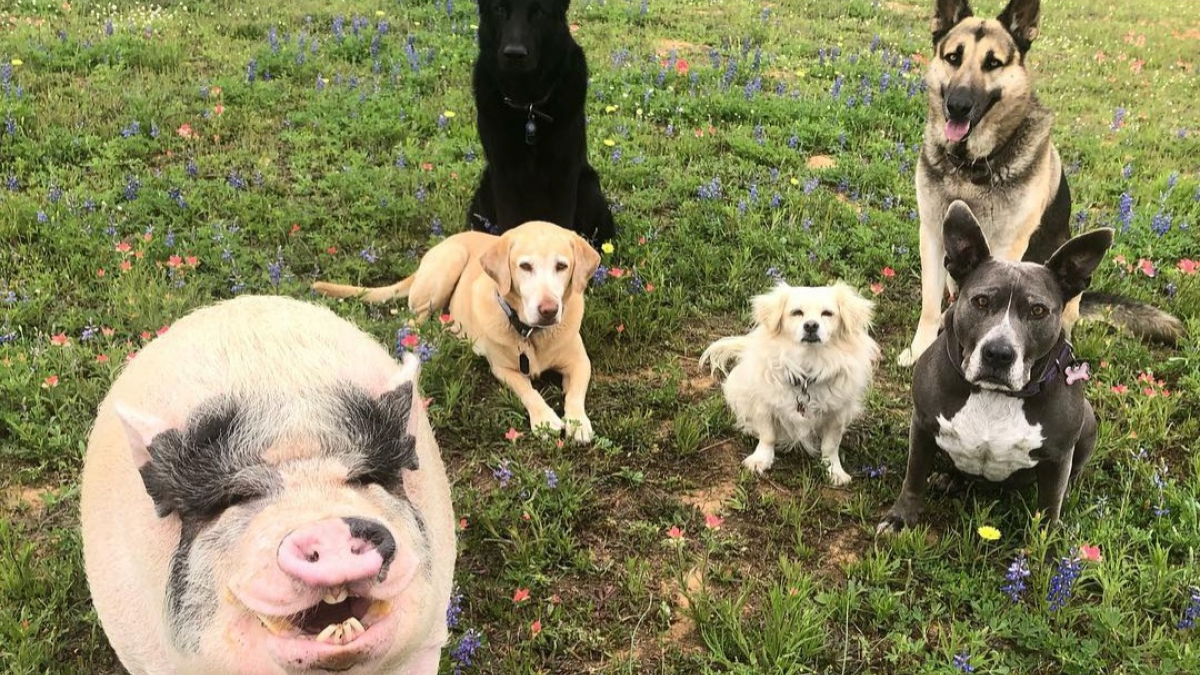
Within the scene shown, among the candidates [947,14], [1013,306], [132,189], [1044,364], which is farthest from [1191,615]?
[132,189]

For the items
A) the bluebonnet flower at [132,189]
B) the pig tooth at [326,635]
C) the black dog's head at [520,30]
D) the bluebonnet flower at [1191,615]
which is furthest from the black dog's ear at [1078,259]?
the bluebonnet flower at [132,189]

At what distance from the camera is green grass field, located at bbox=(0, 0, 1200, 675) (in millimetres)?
3531

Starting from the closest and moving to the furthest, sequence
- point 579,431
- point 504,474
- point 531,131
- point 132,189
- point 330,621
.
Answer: point 330,621 < point 504,474 < point 579,431 < point 531,131 < point 132,189

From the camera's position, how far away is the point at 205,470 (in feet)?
6.52

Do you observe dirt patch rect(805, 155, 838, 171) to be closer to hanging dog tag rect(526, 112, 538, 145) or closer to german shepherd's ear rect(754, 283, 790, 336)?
hanging dog tag rect(526, 112, 538, 145)

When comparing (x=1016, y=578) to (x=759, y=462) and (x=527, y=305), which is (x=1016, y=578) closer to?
(x=759, y=462)

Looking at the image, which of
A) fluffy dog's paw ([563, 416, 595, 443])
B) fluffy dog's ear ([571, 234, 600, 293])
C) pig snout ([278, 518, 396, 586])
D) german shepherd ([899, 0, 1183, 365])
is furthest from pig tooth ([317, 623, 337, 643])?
german shepherd ([899, 0, 1183, 365])

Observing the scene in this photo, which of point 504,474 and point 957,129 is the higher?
point 957,129

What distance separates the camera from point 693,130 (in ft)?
28.3

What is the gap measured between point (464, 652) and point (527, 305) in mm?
2178

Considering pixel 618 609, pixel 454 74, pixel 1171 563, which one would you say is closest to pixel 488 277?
pixel 618 609

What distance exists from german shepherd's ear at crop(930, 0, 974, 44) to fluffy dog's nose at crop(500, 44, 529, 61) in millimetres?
2979

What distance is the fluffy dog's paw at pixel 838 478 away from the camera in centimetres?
452

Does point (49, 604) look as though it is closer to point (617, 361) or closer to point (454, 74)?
point (617, 361)
